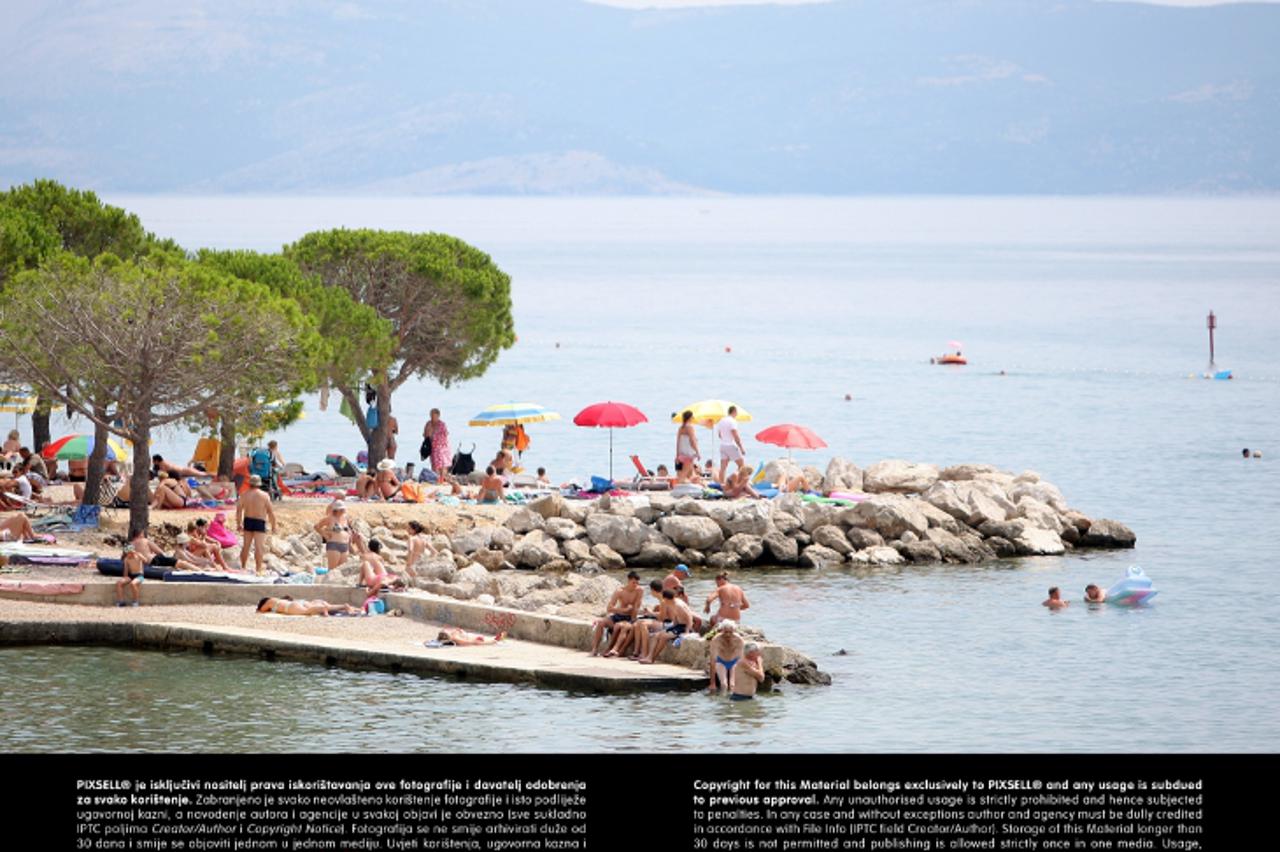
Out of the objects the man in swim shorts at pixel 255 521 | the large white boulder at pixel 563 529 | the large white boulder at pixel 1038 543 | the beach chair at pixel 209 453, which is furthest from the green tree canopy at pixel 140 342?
Answer: the large white boulder at pixel 1038 543

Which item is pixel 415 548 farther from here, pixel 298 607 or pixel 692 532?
pixel 692 532

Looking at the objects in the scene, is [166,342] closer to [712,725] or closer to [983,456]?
[712,725]

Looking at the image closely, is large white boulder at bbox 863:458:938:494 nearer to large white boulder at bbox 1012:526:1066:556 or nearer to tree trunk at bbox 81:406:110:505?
→ large white boulder at bbox 1012:526:1066:556

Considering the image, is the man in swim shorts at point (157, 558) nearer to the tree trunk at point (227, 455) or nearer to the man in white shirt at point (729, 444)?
the tree trunk at point (227, 455)

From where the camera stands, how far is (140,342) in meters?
30.2

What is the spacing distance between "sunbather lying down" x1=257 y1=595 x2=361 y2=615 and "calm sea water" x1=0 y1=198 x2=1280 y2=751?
198 centimetres

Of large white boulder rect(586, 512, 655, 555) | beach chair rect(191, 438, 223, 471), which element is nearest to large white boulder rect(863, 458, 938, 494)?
large white boulder rect(586, 512, 655, 555)

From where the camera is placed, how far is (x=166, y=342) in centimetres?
3028

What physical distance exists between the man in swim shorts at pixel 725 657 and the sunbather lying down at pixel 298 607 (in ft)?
19.8

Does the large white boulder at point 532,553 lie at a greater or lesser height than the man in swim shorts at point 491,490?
lesser

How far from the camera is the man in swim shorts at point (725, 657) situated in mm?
Result: 23625

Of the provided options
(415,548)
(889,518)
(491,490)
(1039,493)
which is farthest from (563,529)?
(1039,493)

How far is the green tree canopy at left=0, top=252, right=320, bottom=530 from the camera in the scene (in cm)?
3014
